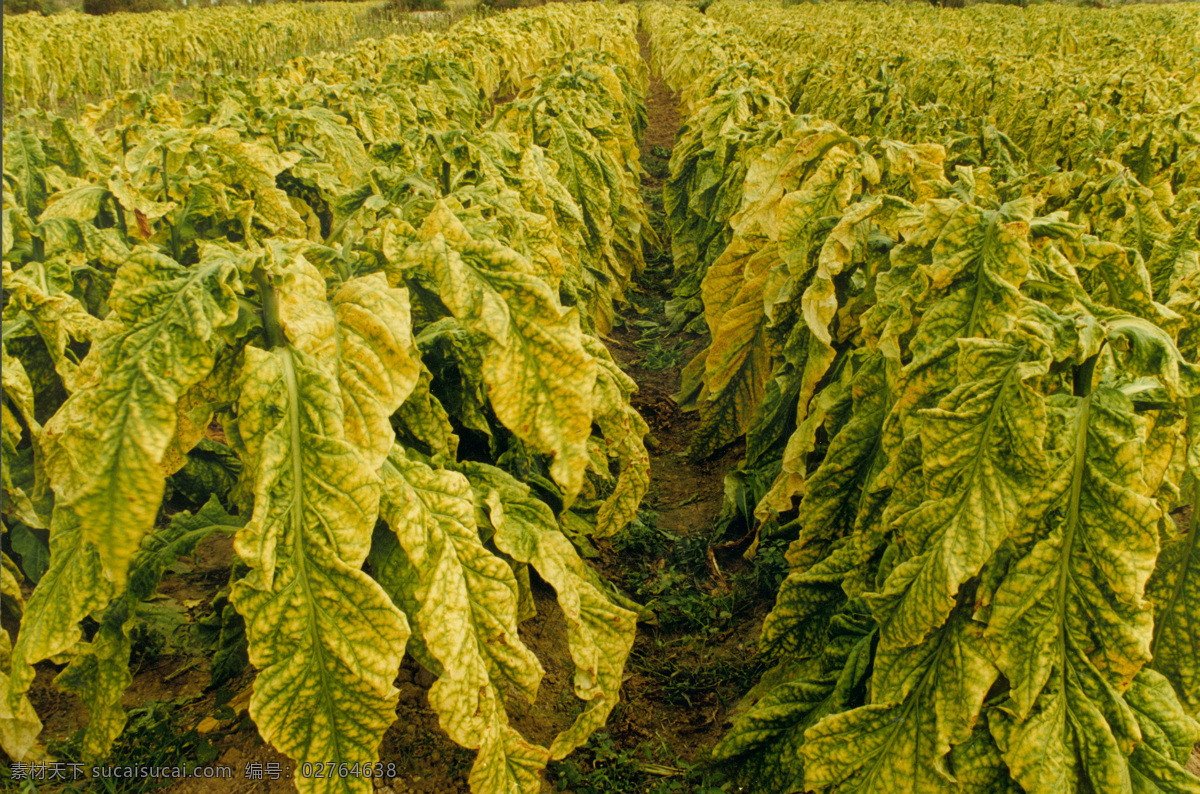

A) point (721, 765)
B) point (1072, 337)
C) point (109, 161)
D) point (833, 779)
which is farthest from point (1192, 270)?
point (109, 161)

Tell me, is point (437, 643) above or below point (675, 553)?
above

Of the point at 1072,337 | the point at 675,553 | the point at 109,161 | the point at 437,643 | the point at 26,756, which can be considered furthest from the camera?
the point at 675,553

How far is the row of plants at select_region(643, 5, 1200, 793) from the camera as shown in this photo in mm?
1405

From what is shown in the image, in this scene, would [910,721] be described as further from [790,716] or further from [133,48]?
[133,48]

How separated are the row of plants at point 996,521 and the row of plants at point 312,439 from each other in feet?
1.90

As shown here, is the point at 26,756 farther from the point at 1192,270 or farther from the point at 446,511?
the point at 1192,270

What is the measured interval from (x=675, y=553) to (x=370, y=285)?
6.90 ft

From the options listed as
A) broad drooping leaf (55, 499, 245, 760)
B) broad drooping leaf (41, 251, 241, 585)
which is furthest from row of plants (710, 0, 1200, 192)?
broad drooping leaf (55, 499, 245, 760)

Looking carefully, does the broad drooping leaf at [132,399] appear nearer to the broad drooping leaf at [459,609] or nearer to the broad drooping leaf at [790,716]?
the broad drooping leaf at [459,609]

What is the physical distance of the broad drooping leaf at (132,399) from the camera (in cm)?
127

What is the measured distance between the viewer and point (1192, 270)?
2.09 meters

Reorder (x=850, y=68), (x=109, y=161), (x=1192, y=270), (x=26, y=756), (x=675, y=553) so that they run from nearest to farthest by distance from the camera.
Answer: (x=26, y=756)
(x=1192, y=270)
(x=109, y=161)
(x=675, y=553)
(x=850, y=68)

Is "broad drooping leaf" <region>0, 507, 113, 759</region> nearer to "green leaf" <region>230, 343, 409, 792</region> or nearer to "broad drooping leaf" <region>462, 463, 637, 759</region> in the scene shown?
"green leaf" <region>230, 343, 409, 792</region>

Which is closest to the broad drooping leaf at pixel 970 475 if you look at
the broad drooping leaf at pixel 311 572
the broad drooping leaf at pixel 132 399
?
the broad drooping leaf at pixel 311 572
